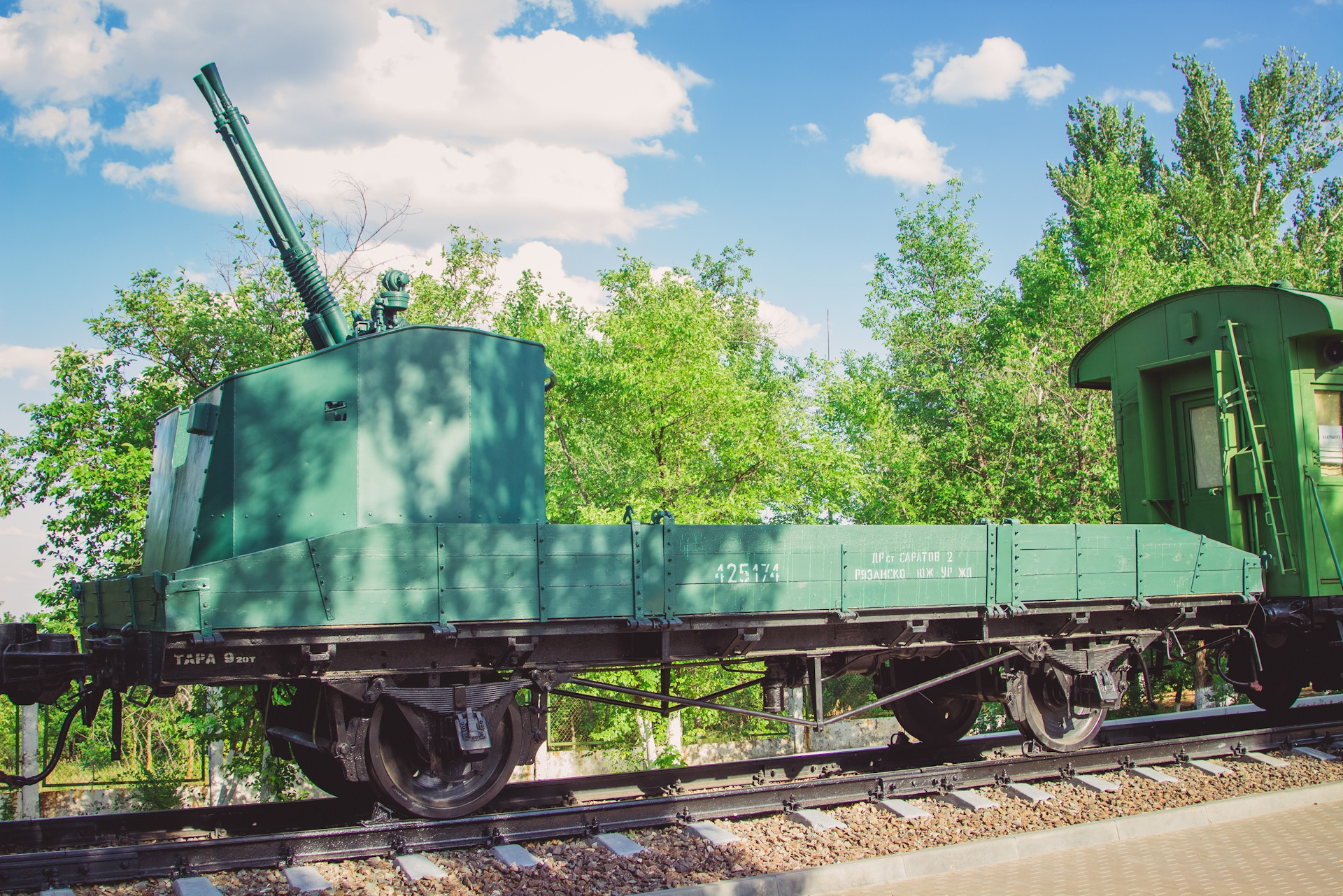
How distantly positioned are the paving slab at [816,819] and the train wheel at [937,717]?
2.84 metres

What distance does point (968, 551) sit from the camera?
309 inches

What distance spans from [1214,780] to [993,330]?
18201 millimetres

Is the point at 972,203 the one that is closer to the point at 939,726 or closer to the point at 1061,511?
the point at 1061,511

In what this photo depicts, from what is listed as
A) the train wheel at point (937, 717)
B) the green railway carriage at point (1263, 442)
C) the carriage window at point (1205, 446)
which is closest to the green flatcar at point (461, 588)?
the train wheel at point (937, 717)

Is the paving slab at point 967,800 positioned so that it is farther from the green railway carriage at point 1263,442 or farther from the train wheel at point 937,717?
the green railway carriage at point 1263,442

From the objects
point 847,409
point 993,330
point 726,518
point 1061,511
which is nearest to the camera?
point 726,518

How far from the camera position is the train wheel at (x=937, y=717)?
941cm

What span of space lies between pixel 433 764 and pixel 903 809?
331 cm

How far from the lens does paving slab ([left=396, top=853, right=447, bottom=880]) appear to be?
5523mm

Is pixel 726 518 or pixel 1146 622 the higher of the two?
pixel 726 518

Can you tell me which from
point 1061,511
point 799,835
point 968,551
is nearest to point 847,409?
point 1061,511

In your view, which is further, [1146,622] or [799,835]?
[1146,622]

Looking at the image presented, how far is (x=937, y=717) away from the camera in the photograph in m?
9.58

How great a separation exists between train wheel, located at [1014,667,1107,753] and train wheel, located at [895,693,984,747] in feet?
2.22
